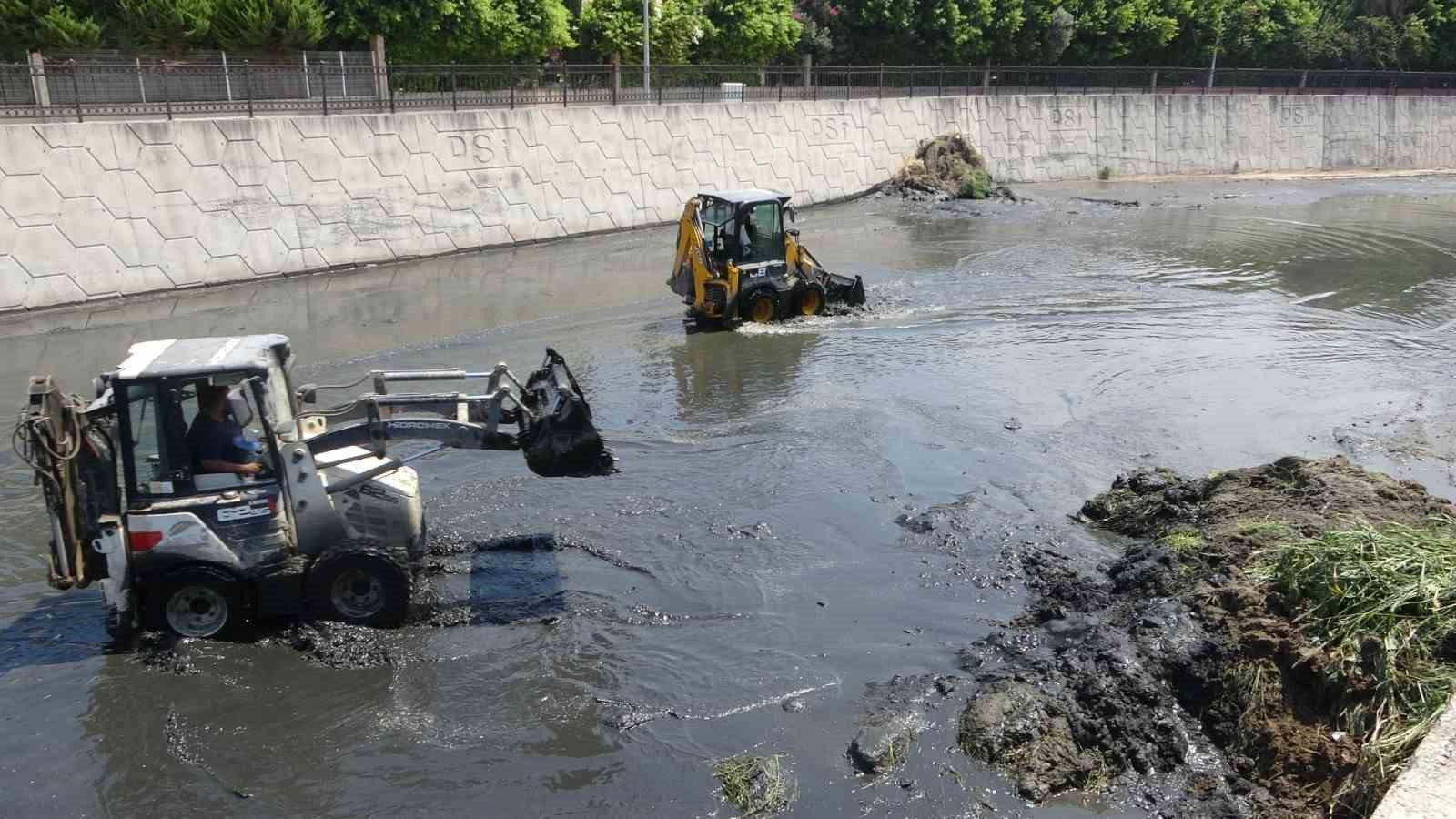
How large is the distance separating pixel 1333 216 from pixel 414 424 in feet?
106

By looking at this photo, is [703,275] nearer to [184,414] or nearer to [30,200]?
[184,414]

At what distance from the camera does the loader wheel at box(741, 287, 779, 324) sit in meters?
17.1

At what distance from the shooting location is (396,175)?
22141 millimetres

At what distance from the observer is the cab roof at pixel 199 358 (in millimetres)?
6934

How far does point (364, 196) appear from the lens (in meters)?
21.6

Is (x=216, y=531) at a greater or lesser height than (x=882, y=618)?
greater

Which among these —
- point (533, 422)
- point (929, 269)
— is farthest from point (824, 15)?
point (533, 422)

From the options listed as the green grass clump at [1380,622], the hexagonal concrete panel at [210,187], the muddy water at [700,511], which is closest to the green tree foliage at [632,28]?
the muddy water at [700,511]

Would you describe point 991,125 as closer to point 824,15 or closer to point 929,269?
point 824,15

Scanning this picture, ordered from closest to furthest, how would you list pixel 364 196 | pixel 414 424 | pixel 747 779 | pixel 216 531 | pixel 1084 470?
pixel 747 779 < pixel 216 531 < pixel 414 424 < pixel 1084 470 < pixel 364 196

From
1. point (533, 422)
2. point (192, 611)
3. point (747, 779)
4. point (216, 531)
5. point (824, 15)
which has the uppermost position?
point (824, 15)

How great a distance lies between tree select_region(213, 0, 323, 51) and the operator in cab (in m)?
22.0

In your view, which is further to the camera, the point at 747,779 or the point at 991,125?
the point at 991,125

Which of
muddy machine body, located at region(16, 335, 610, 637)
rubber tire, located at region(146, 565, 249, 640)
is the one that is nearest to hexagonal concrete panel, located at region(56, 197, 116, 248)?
muddy machine body, located at region(16, 335, 610, 637)
